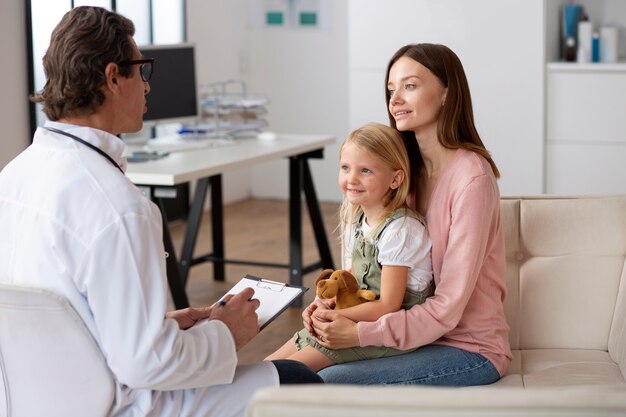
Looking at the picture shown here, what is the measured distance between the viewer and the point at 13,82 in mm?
5070

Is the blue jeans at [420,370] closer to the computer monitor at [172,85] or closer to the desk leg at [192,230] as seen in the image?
the computer monitor at [172,85]

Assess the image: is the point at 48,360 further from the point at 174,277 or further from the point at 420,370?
the point at 174,277

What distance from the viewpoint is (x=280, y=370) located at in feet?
6.18

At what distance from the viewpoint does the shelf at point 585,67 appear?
15.5ft

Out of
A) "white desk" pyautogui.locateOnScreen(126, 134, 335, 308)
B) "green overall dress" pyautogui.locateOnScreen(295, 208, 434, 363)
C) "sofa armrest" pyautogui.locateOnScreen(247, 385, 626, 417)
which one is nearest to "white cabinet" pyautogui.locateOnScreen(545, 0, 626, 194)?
"white desk" pyautogui.locateOnScreen(126, 134, 335, 308)

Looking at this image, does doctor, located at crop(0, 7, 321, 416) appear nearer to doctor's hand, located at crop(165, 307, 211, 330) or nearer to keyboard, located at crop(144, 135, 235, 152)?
doctor's hand, located at crop(165, 307, 211, 330)

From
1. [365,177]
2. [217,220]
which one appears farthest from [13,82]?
[365,177]

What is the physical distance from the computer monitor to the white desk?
21 cm

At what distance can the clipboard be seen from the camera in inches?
78.7

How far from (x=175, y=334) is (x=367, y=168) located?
0.76 metres

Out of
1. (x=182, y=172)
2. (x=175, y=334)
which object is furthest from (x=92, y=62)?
(x=182, y=172)

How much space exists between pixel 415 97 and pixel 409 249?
33 cm

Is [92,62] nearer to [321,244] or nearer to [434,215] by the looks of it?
[434,215]

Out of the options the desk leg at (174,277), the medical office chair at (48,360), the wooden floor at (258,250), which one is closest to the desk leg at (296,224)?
the wooden floor at (258,250)
